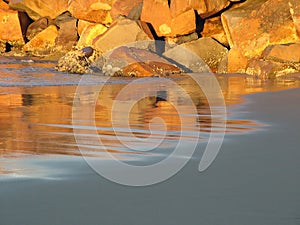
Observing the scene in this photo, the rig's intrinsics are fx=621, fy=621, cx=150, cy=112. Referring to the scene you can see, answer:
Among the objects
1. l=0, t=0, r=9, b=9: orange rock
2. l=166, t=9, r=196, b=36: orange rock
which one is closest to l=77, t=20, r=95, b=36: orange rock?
l=0, t=0, r=9, b=9: orange rock

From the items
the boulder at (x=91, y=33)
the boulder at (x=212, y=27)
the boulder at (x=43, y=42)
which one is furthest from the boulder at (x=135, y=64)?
the boulder at (x=43, y=42)

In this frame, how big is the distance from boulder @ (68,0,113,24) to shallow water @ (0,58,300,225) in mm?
10281

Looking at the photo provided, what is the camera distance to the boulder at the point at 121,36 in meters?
17.8

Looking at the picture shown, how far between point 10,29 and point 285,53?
1396cm

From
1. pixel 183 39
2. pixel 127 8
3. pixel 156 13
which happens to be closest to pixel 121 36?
pixel 156 13

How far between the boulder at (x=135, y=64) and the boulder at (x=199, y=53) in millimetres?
768

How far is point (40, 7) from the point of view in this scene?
2602 cm

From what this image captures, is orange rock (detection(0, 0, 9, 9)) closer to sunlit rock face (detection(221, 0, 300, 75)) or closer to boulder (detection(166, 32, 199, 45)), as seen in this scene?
boulder (detection(166, 32, 199, 45))

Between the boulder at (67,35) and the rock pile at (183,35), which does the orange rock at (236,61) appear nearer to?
the rock pile at (183,35)

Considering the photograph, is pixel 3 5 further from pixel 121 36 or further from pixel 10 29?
pixel 121 36

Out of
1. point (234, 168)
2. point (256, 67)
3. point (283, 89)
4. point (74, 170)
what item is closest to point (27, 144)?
point (74, 170)

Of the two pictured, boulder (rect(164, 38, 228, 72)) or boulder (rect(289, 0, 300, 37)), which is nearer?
boulder (rect(289, 0, 300, 37))

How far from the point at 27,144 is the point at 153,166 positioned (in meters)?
1.50

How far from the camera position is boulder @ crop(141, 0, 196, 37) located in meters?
18.0
